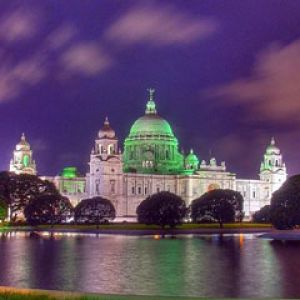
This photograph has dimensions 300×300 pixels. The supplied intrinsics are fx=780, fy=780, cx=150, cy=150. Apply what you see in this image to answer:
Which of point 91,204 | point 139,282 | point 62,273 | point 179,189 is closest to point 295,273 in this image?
point 139,282

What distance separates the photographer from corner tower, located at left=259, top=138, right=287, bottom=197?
166 m

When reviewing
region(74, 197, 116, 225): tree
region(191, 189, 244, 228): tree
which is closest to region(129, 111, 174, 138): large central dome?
region(74, 197, 116, 225): tree

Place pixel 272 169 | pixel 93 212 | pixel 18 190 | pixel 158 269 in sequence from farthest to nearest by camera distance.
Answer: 1. pixel 272 169
2. pixel 18 190
3. pixel 93 212
4. pixel 158 269

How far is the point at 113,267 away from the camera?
41.2m

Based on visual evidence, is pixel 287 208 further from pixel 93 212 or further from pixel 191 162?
pixel 191 162

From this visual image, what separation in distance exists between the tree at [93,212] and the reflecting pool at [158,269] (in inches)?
2032

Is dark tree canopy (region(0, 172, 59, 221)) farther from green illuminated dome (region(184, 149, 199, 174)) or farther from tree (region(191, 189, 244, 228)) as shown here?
green illuminated dome (region(184, 149, 199, 174))

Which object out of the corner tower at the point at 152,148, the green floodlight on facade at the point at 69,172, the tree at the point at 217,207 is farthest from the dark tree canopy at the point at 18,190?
the corner tower at the point at 152,148

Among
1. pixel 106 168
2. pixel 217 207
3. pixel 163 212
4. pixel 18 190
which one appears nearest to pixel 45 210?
pixel 18 190

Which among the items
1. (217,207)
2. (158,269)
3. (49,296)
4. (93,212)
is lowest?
(49,296)

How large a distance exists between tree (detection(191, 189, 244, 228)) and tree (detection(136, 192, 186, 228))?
4.52 m

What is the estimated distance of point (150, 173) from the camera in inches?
5974

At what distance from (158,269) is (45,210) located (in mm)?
68163

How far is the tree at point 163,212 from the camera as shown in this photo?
98.6 metres
